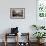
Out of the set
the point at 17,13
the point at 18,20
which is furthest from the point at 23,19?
the point at 17,13

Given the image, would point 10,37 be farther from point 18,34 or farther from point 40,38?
point 40,38

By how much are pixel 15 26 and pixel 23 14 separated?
27.9 inches

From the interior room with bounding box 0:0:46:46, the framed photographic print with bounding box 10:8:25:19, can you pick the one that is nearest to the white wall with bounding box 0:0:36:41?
the interior room with bounding box 0:0:46:46

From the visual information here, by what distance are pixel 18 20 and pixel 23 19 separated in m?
0.25

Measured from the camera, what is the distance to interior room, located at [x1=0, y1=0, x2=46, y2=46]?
7.84m

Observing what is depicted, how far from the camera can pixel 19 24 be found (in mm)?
7934

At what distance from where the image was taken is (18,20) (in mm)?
7926

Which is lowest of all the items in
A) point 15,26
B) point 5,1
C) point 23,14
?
point 15,26

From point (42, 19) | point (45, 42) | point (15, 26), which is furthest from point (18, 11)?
point (45, 42)

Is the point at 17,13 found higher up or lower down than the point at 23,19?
higher up

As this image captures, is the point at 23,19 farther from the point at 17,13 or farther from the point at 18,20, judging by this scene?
the point at 17,13

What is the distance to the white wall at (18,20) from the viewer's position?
7832 mm

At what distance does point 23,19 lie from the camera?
7.91 metres

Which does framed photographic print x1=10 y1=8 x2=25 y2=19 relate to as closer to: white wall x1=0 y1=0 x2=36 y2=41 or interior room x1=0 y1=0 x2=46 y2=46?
interior room x1=0 y1=0 x2=46 y2=46
